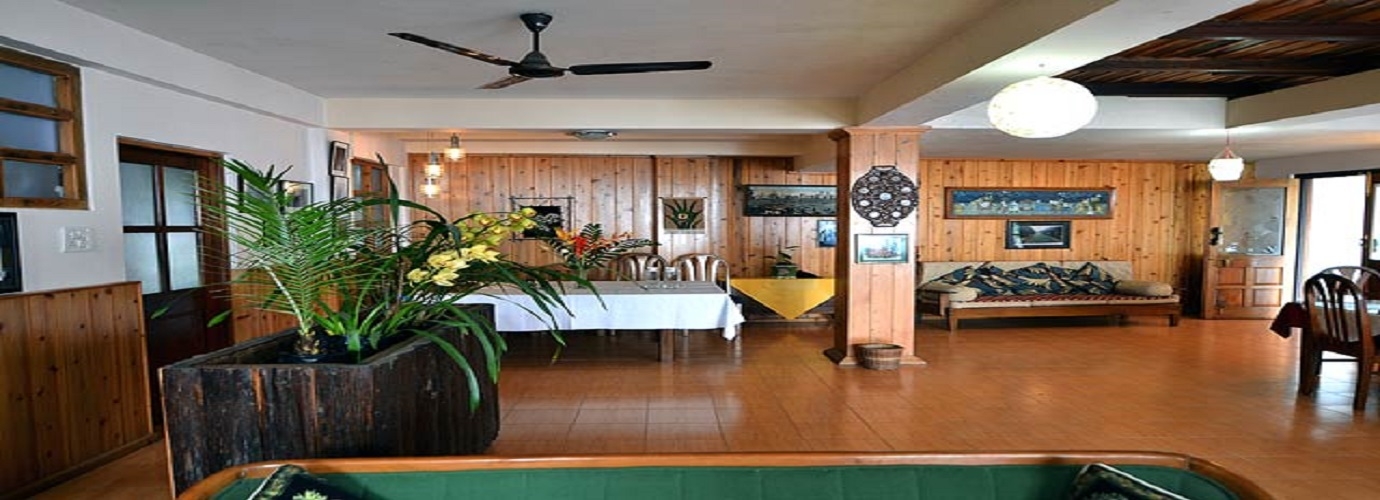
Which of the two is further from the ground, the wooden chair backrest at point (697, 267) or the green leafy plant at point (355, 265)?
the green leafy plant at point (355, 265)

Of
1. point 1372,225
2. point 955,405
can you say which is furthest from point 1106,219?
point 955,405

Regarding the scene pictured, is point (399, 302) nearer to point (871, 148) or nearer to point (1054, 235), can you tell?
point (871, 148)

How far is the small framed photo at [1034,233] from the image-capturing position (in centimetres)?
849

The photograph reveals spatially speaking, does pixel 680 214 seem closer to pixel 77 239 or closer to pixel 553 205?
pixel 553 205

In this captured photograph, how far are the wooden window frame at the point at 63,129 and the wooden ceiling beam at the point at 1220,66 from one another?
18.0 feet

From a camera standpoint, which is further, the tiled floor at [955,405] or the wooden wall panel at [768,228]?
the wooden wall panel at [768,228]

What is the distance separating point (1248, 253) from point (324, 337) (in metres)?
9.82

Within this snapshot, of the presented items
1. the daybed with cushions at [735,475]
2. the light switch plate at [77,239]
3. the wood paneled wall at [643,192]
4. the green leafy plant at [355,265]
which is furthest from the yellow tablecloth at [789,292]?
the daybed with cushions at [735,475]

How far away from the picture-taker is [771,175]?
330 inches

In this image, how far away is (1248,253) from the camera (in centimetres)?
799

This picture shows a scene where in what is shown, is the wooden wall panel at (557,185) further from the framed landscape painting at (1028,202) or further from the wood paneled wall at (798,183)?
the framed landscape painting at (1028,202)

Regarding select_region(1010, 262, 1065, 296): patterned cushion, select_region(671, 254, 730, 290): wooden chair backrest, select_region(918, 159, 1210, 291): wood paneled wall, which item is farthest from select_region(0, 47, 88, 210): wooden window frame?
select_region(1010, 262, 1065, 296): patterned cushion

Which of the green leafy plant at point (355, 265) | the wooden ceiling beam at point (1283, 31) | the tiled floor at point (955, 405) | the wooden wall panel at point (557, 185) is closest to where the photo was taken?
the green leafy plant at point (355, 265)

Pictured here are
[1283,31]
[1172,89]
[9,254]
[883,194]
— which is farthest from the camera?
A: [883,194]
